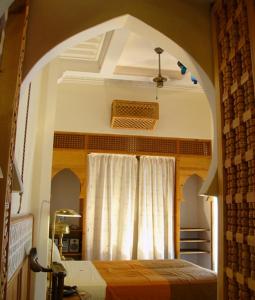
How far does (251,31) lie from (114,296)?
8.84 feet

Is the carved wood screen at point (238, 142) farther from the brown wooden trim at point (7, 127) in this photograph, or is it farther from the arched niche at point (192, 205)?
the arched niche at point (192, 205)

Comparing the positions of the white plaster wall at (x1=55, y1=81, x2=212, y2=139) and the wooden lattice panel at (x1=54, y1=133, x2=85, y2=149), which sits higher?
the white plaster wall at (x1=55, y1=81, x2=212, y2=139)

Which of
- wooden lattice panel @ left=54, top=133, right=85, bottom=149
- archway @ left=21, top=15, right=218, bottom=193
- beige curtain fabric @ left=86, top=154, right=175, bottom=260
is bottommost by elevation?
beige curtain fabric @ left=86, top=154, right=175, bottom=260

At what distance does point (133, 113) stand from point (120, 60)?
1017 millimetres

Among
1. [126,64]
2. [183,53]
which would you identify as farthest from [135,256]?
[183,53]

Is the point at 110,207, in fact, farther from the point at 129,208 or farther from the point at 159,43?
the point at 159,43

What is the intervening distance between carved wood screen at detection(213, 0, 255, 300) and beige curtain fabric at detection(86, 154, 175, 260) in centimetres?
410

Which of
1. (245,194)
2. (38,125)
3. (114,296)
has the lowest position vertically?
(114,296)

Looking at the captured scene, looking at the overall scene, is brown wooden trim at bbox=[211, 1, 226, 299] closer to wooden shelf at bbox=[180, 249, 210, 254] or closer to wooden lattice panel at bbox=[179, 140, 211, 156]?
wooden lattice panel at bbox=[179, 140, 211, 156]

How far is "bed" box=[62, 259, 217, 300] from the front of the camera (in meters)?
3.24

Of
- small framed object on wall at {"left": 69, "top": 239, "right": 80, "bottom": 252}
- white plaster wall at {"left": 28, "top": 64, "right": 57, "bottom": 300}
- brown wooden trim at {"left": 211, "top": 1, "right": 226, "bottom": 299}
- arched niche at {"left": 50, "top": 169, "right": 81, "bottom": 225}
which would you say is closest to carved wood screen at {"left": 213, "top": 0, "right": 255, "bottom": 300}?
brown wooden trim at {"left": 211, "top": 1, "right": 226, "bottom": 299}

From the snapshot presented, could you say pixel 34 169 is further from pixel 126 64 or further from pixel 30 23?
pixel 126 64

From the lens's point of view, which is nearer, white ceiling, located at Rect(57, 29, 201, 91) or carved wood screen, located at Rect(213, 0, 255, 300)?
carved wood screen, located at Rect(213, 0, 255, 300)

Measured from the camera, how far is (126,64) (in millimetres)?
4789
